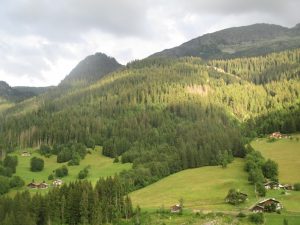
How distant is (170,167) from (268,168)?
47095mm

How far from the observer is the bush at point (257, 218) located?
113200 millimetres

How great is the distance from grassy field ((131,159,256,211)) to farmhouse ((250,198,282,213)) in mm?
5765

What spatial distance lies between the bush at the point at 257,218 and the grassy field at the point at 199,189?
14507 mm

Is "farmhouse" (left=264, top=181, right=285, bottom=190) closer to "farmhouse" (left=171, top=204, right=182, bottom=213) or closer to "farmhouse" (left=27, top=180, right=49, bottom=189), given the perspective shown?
"farmhouse" (left=171, top=204, right=182, bottom=213)

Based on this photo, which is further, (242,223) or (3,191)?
(3,191)

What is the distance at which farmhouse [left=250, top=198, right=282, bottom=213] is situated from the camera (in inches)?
4867

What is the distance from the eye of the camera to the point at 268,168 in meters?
164

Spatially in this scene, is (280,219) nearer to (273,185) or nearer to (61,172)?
(273,185)

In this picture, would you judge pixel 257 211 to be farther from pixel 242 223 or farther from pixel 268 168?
pixel 268 168

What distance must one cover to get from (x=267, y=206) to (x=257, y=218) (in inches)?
458

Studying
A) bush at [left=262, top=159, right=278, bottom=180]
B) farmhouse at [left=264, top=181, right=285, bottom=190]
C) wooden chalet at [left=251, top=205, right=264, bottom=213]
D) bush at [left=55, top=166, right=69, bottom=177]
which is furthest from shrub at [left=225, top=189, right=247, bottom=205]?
bush at [left=55, top=166, right=69, bottom=177]

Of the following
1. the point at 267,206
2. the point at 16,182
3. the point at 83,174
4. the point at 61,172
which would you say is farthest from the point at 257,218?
the point at 61,172

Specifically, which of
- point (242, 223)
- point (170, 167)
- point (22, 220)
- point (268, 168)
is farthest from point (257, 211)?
point (170, 167)

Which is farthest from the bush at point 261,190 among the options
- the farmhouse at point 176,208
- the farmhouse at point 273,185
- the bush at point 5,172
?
the bush at point 5,172
